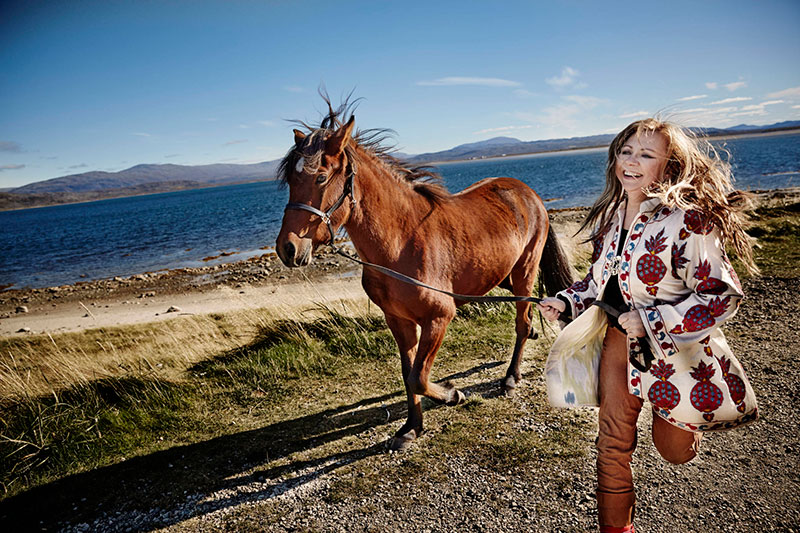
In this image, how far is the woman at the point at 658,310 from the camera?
1883mm

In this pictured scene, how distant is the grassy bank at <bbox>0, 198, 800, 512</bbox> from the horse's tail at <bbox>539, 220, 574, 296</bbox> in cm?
94

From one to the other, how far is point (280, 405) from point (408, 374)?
1844 mm

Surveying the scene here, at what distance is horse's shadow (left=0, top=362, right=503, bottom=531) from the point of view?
3268 mm

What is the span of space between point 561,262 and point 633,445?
332 centimetres

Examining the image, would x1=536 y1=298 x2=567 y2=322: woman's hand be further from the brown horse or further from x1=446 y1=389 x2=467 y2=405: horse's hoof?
x1=446 y1=389 x2=467 y2=405: horse's hoof

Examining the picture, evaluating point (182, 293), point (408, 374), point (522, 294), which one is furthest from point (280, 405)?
point (182, 293)

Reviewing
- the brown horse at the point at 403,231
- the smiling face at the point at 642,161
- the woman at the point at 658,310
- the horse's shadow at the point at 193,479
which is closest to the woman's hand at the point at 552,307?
the woman at the point at 658,310

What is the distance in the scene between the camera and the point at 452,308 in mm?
3758

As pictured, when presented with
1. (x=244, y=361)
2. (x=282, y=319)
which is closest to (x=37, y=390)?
(x=244, y=361)

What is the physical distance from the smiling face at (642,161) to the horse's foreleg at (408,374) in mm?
2320

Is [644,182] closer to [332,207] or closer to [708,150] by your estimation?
[708,150]

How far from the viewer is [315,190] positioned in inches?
125

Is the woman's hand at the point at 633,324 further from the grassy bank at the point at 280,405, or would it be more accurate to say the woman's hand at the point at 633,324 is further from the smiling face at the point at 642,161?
the grassy bank at the point at 280,405

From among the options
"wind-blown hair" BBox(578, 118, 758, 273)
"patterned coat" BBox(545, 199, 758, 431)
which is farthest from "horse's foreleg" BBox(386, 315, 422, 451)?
"wind-blown hair" BBox(578, 118, 758, 273)
